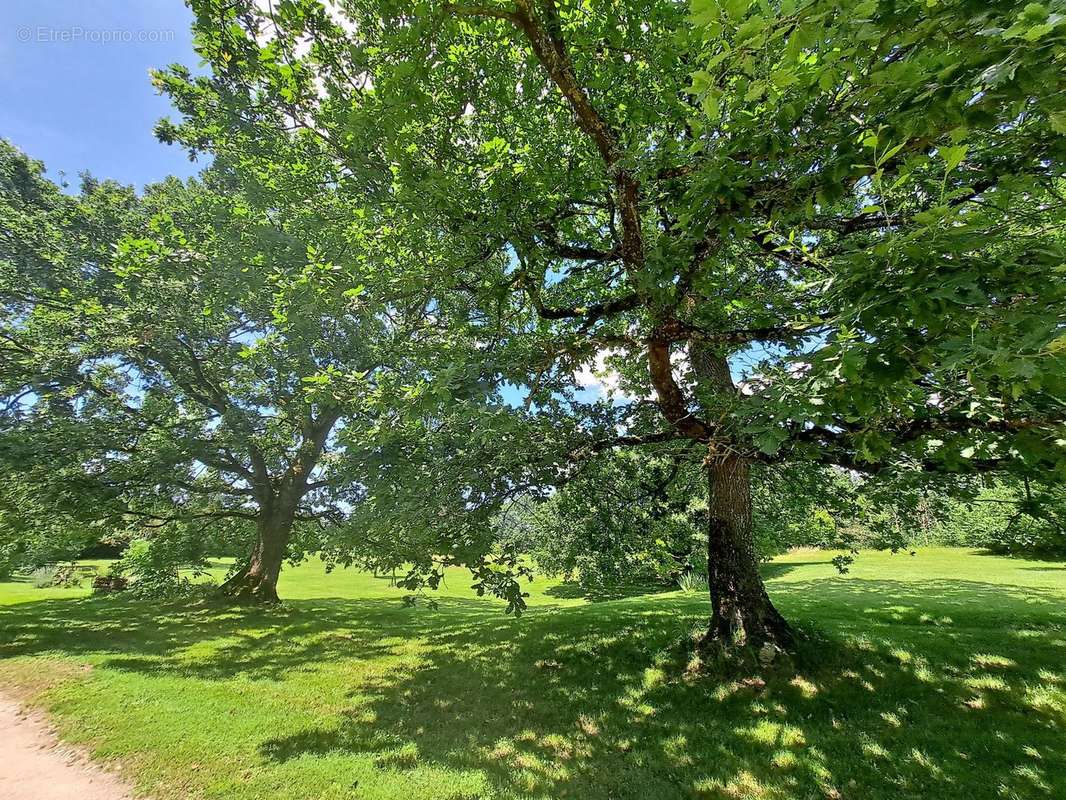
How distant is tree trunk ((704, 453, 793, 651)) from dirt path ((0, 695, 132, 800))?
27.0 ft

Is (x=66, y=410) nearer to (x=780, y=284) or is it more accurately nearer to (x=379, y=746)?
(x=379, y=746)

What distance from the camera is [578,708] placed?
6688 mm

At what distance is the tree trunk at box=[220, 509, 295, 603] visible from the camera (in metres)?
15.0

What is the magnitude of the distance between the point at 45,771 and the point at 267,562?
34.1 ft

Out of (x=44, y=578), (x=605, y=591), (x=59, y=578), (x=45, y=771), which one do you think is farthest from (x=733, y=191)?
(x=44, y=578)

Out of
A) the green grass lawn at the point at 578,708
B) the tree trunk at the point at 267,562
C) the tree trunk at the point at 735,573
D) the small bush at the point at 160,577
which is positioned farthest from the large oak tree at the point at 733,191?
the small bush at the point at 160,577

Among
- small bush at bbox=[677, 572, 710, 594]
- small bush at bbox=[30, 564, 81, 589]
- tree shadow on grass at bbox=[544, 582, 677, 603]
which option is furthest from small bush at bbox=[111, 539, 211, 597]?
small bush at bbox=[677, 572, 710, 594]

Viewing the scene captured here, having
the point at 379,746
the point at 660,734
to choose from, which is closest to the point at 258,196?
the point at 379,746

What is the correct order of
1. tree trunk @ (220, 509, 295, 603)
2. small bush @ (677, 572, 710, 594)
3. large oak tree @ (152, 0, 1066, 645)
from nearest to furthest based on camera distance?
large oak tree @ (152, 0, 1066, 645)
tree trunk @ (220, 509, 295, 603)
small bush @ (677, 572, 710, 594)

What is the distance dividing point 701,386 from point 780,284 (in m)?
2.18

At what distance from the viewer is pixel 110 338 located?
10.7m

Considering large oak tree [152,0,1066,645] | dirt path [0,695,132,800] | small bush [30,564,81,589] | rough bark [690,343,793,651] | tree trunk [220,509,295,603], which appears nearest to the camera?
large oak tree [152,0,1066,645]

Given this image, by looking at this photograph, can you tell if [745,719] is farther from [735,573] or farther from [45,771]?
[45,771]

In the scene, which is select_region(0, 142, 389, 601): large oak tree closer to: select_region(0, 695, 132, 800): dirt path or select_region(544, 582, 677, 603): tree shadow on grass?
select_region(0, 695, 132, 800): dirt path
